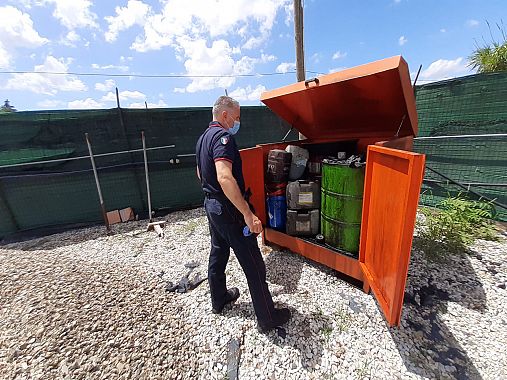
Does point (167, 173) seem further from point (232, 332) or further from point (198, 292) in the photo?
point (232, 332)

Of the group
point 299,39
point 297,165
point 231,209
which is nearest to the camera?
point 231,209

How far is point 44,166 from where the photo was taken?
14.7 feet

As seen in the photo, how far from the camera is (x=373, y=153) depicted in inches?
79.7

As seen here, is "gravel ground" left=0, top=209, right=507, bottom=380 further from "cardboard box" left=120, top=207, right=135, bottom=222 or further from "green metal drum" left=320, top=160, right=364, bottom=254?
"cardboard box" left=120, top=207, right=135, bottom=222

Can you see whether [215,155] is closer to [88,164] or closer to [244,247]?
[244,247]

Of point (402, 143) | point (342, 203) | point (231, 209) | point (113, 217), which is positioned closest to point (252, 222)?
point (231, 209)

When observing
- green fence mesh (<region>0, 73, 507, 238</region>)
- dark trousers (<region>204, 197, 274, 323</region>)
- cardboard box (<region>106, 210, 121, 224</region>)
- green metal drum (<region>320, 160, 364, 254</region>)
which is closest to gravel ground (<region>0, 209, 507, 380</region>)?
dark trousers (<region>204, 197, 274, 323</region>)

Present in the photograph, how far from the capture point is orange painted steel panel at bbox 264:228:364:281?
247 cm

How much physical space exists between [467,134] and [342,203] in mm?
3186

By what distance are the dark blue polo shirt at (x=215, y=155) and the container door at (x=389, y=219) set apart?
3.76ft

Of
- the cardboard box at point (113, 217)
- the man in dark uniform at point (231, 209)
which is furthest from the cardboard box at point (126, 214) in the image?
the man in dark uniform at point (231, 209)

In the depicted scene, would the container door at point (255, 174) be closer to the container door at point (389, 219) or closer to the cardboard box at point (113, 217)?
the container door at point (389, 219)

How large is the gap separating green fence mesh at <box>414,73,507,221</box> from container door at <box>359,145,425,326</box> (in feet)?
9.08

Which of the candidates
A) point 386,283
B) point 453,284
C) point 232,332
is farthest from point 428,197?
point 232,332
